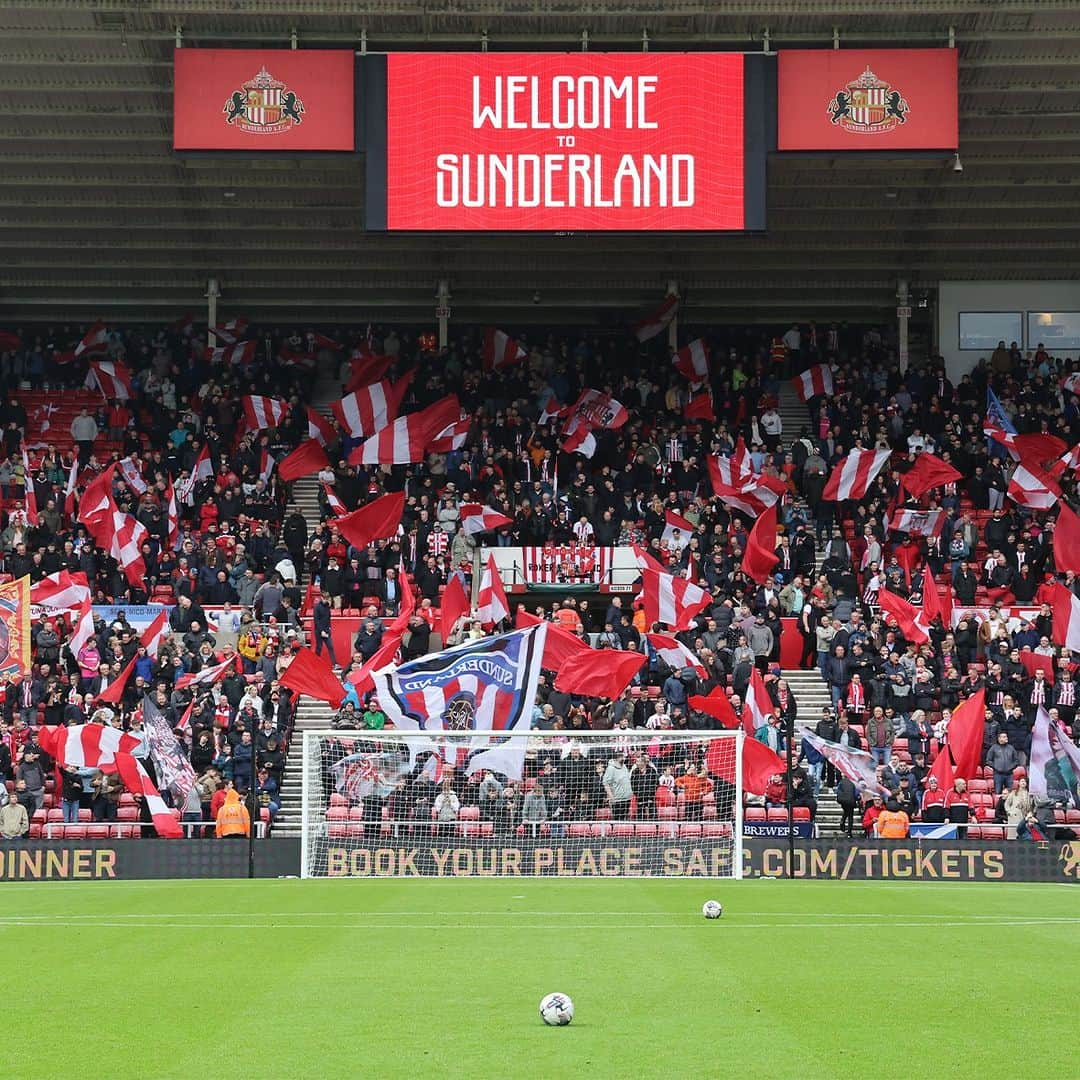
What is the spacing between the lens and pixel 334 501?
39.1m

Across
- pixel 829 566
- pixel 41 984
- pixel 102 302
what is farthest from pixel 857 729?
pixel 102 302

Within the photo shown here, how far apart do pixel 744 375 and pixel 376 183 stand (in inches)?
521

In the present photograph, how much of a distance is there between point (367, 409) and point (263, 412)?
2475mm

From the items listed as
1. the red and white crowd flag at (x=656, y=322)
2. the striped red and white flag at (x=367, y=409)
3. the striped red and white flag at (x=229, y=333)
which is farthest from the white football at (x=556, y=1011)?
the striped red and white flag at (x=229, y=333)

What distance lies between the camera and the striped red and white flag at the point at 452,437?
134 ft

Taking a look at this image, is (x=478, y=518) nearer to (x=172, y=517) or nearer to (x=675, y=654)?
(x=172, y=517)

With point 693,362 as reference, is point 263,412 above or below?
below

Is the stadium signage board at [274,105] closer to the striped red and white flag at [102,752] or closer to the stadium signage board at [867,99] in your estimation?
the stadium signage board at [867,99]

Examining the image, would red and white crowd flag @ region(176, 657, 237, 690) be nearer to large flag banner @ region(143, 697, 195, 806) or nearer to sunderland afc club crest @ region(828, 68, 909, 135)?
large flag banner @ region(143, 697, 195, 806)

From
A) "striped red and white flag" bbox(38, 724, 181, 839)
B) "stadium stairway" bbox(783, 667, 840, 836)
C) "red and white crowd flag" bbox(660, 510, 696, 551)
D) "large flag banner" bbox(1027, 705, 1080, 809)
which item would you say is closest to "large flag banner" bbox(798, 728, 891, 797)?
"large flag banner" bbox(1027, 705, 1080, 809)

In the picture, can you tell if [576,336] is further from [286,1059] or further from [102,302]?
[286,1059]

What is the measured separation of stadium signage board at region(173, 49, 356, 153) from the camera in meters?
33.9

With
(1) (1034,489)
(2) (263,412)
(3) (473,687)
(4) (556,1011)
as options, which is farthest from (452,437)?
(4) (556,1011)

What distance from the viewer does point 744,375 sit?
43812 millimetres
